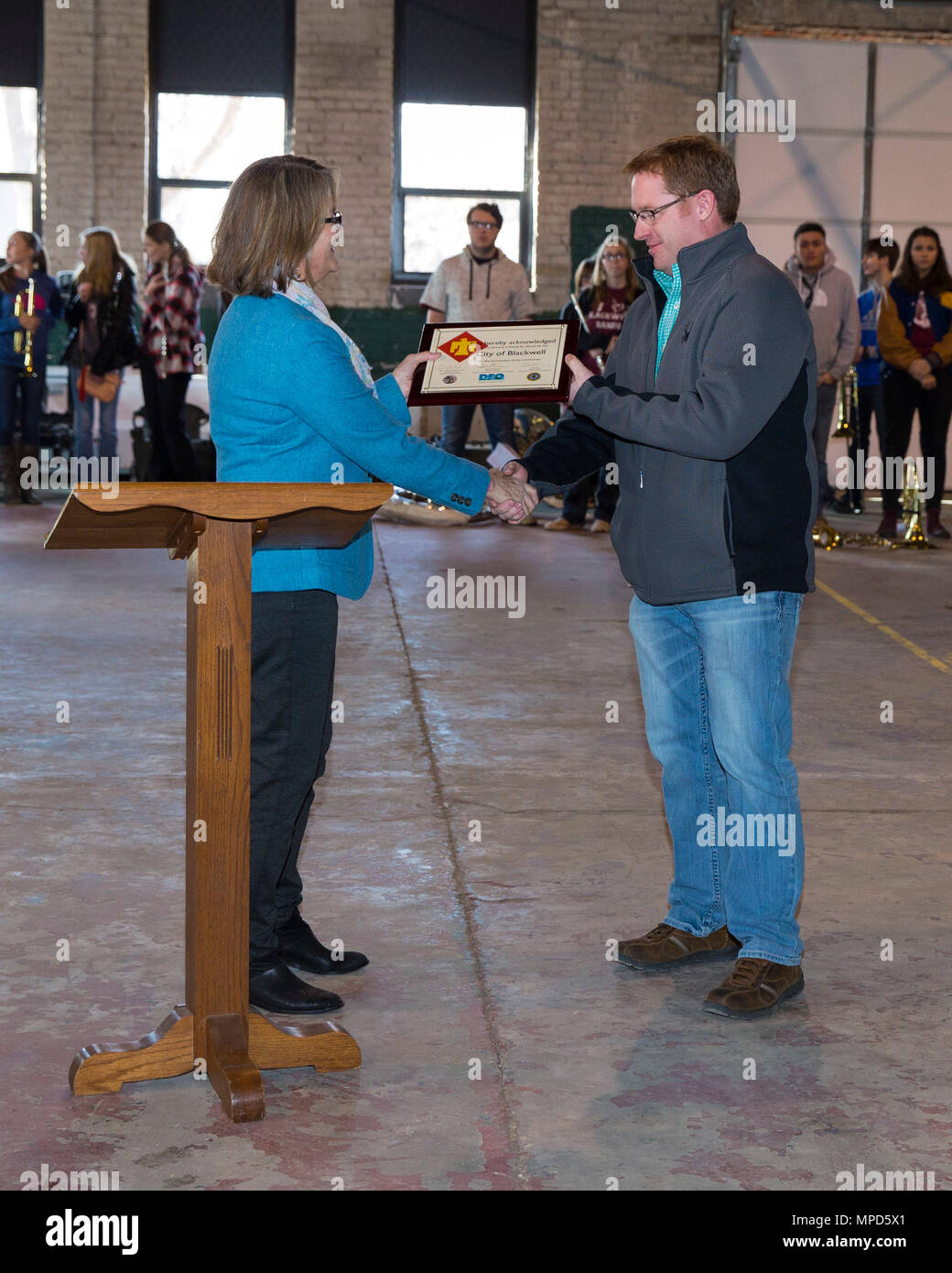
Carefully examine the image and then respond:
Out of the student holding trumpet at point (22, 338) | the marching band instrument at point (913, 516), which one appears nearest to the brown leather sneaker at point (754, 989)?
the marching band instrument at point (913, 516)

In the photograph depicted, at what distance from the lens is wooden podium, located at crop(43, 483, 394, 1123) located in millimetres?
2658

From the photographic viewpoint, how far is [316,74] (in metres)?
14.3

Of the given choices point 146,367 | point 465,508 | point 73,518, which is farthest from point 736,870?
point 146,367

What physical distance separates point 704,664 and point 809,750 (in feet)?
7.20

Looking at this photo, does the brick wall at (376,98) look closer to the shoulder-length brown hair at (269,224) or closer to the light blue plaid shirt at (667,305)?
the light blue plaid shirt at (667,305)

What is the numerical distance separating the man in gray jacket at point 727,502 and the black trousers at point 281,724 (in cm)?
72

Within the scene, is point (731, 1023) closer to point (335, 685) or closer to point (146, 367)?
point (335, 685)

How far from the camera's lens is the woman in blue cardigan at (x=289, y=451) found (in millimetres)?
2986

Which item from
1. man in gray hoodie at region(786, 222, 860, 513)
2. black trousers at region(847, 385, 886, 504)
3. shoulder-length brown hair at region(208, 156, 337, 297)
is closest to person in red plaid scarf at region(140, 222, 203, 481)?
man in gray hoodie at region(786, 222, 860, 513)

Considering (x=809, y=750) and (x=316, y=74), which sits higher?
(x=316, y=74)

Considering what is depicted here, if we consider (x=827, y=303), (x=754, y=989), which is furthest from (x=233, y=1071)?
(x=827, y=303)

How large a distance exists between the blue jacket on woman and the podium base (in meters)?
0.82

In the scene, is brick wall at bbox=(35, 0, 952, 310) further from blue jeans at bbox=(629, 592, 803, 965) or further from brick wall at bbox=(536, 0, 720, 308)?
blue jeans at bbox=(629, 592, 803, 965)

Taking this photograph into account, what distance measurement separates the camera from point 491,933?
365cm
